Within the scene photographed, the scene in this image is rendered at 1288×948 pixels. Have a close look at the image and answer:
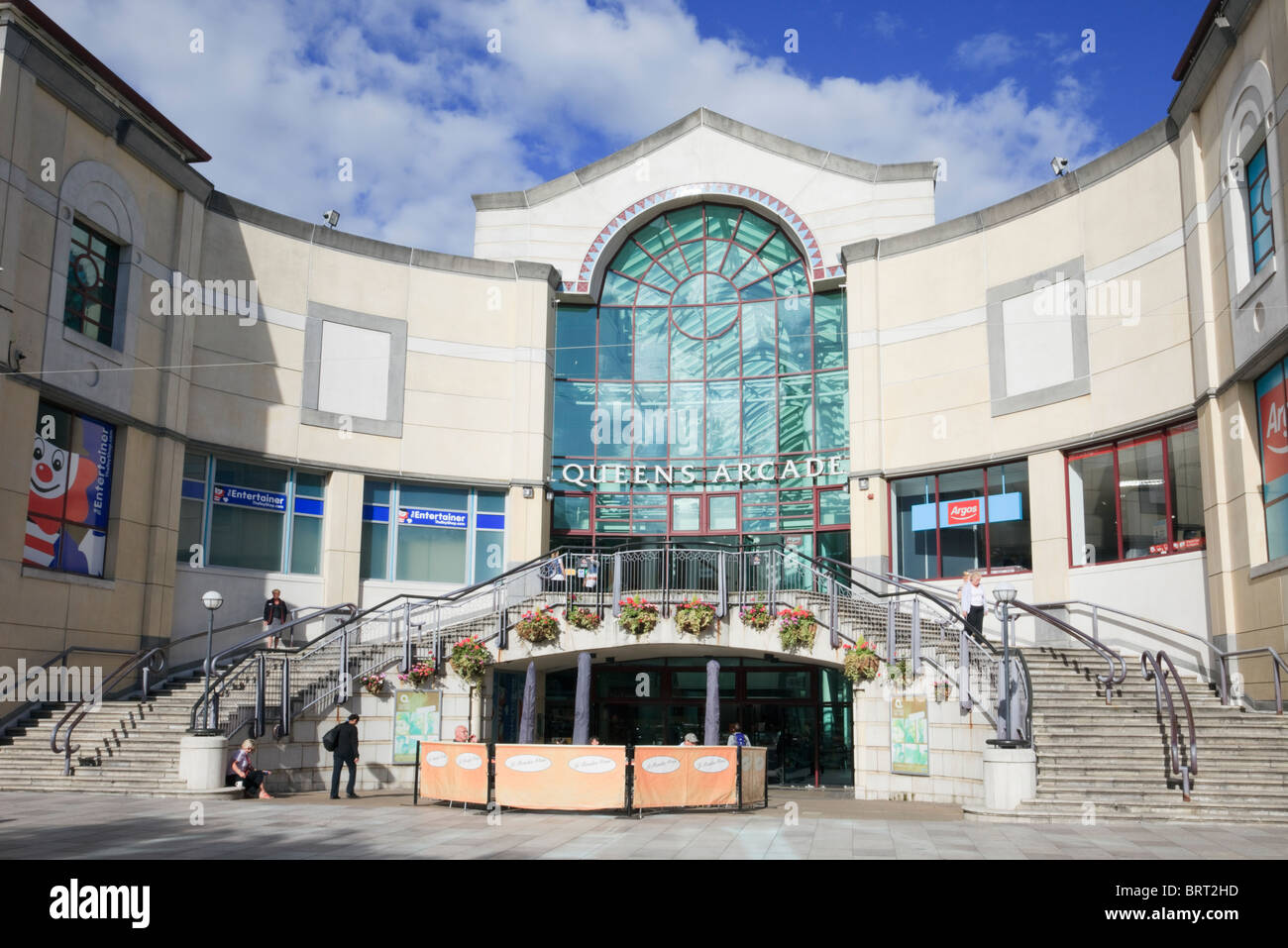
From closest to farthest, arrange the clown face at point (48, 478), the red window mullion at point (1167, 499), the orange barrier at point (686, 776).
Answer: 1. the orange barrier at point (686, 776)
2. the clown face at point (48, 478)
3. the red window mullion at point (1167, 499)

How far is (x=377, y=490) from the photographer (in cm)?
2806

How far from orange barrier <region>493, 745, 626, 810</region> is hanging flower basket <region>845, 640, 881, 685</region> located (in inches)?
269

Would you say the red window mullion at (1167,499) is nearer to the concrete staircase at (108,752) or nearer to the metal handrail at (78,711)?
the concrete staircase at (108,752)

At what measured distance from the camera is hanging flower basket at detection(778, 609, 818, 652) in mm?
22234

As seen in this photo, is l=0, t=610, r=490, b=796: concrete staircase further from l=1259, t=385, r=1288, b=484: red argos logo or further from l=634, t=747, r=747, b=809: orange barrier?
l=1259, t=385, r=1288, b=484: red argos logo

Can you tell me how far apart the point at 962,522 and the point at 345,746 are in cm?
1430

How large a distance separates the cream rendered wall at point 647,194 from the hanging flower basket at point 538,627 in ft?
34.7

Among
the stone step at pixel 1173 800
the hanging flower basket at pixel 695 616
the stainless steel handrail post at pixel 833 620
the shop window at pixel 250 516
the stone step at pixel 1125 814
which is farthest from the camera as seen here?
the shop window at pixel 250 516

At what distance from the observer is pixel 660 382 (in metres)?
29.8

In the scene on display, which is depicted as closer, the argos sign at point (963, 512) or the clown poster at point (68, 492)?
the clown poster at point (68, 492)

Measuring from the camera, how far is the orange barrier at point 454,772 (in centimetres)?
1642

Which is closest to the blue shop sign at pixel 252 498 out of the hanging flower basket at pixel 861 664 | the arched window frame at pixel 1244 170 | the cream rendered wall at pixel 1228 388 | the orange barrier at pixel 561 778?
the orange barrier at pixel 561 778
